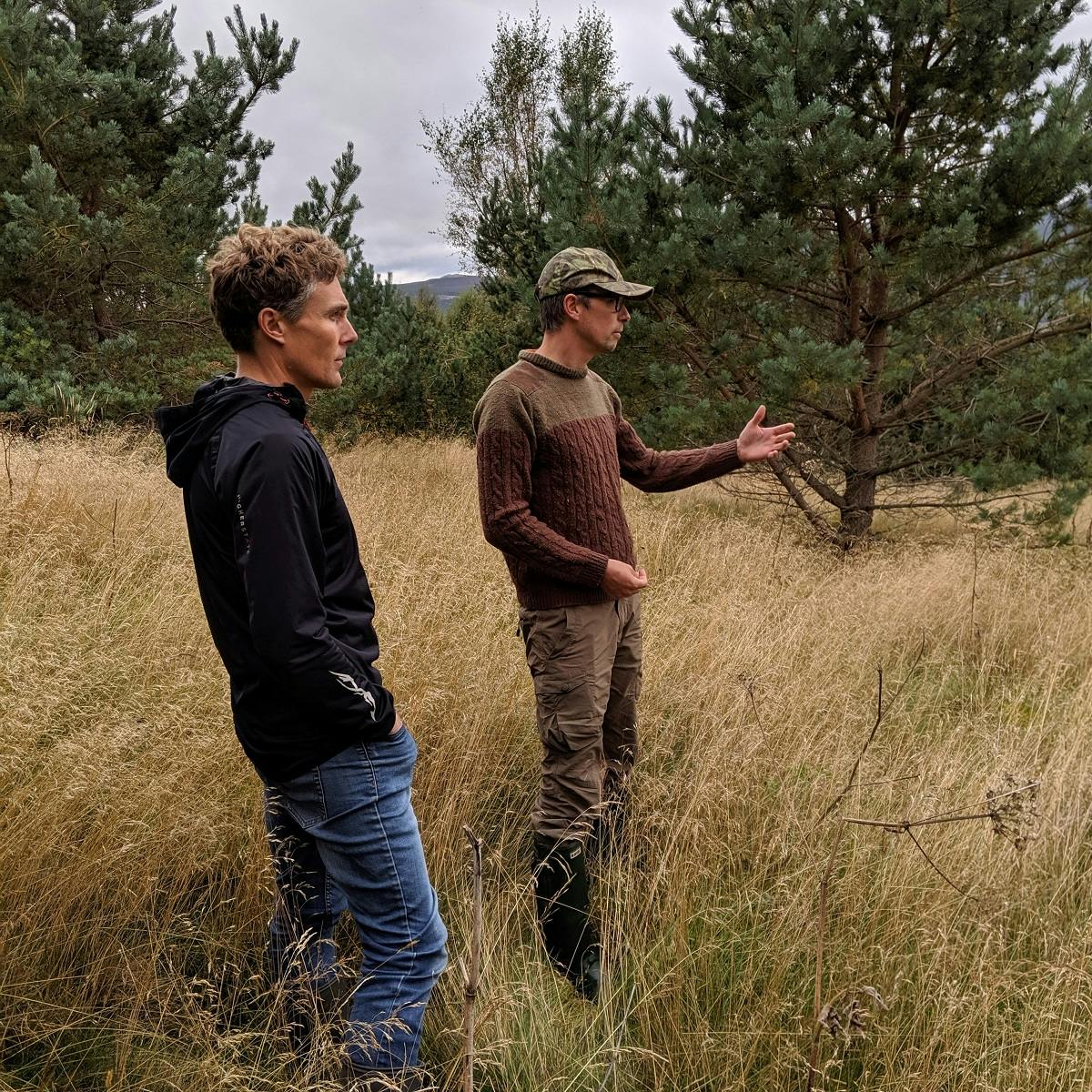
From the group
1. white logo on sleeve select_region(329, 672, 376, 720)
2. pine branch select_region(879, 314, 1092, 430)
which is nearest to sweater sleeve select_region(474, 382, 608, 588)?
white logo on sleeve select_region(329, 672, 376, 720)

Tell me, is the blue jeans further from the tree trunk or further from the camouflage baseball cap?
the tree trunk

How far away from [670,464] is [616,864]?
1.21 m

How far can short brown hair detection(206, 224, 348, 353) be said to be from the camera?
1.34 meters

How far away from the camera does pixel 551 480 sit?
7.13 feet

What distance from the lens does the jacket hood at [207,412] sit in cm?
130

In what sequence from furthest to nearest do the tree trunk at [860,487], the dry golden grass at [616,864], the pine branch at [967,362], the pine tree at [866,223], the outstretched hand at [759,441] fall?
the tree trunk at [860,487]
the pine branch at [967,362]
the pine tree at [866,223]
the outstretched hand at [759,441]
the dry golden grass at [616,864]

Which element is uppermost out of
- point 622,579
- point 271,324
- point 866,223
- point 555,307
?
point 866,223

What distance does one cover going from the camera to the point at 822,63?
17.8 ft

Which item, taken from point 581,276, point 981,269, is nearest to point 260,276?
point 581,276

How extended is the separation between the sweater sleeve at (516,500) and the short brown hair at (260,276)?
2.43ft

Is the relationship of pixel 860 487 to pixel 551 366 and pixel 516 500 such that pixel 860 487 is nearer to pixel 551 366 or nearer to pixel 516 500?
pixel 551 366

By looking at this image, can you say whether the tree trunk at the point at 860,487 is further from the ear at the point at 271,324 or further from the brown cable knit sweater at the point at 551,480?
the ear at the point at 271,324

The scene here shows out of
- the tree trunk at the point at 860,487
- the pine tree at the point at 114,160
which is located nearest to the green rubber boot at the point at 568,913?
the tree trunk at the point at 860,487

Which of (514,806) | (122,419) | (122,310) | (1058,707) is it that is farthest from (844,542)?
(122,310)
